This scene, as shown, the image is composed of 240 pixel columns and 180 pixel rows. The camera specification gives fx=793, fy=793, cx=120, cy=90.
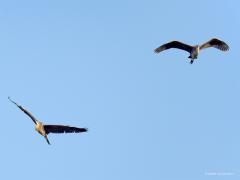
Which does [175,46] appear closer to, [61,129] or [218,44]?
[218,44]

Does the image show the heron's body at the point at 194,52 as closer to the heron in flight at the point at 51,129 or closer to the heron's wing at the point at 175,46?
the heron's wing at the point at 175,46

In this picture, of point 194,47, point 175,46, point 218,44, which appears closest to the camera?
point 194,47

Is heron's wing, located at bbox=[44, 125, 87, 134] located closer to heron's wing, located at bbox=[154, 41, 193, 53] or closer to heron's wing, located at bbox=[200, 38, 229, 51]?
heron's wing, located at bbox=[154, 41, 193, 53]

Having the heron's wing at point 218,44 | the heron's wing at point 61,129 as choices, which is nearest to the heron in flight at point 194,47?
the heron's wing at point 218,44

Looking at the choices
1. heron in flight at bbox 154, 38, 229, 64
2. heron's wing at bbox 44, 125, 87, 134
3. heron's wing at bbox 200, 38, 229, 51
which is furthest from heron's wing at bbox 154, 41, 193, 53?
heron's wing at bbox 44, 125, 87, 134

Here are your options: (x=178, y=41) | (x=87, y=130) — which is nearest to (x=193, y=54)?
(x=178, y=41)

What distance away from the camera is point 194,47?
5044 centimetres

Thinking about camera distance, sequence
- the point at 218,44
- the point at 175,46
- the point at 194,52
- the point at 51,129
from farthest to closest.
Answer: the point at 218,44
the point at 175,46
the point at 194,52
the point at 51,129

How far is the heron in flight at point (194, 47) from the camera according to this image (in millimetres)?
50278

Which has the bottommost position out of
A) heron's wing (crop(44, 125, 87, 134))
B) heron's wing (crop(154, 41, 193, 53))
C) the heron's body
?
heron's wing (crop(44, 125, 87, 134))

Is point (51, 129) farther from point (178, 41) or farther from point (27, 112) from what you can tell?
point (178, 41)

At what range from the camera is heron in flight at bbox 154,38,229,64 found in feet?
165

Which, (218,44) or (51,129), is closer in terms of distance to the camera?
(51,129)

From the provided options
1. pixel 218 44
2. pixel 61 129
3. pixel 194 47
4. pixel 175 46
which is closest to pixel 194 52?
pixel 194 47
